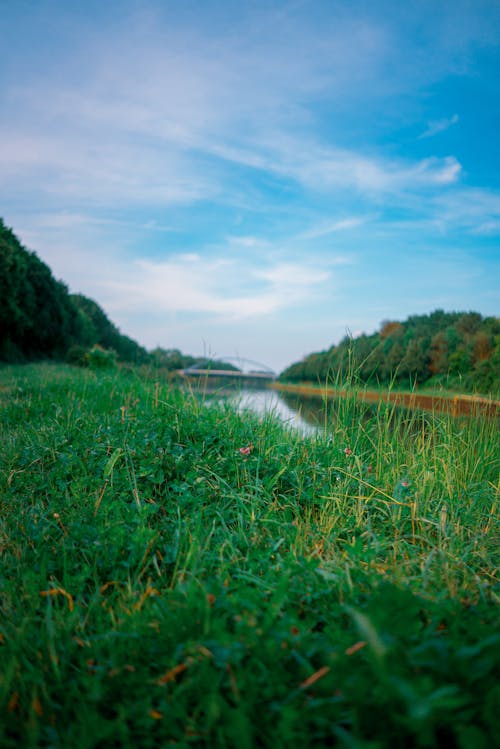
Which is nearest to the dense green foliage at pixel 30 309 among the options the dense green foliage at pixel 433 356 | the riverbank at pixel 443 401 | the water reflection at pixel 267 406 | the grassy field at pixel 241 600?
the dense green foliage at pixel 433 356

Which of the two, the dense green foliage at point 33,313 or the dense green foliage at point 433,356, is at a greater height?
the dense green foliage at point 33,313

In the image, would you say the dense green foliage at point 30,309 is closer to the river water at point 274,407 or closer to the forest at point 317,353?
the forest at point 317,353

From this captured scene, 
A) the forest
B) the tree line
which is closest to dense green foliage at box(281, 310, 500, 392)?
the forest

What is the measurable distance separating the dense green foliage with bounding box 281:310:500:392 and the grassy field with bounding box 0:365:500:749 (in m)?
0.68

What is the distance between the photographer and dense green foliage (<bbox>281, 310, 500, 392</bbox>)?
3787 millimetres

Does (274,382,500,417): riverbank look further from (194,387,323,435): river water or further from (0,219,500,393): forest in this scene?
(194,387,323,435): river water

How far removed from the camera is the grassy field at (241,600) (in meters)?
0.96

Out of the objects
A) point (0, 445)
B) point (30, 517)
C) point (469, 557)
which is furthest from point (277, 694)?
point (0, 445)

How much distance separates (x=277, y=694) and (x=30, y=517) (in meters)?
1.78

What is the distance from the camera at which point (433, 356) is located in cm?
645

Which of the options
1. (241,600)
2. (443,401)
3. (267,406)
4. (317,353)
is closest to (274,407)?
(267,406)

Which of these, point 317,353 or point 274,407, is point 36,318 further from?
point 274,407

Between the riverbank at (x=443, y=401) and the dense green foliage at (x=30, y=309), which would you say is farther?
the dense green foliage at (x=30, y=309)

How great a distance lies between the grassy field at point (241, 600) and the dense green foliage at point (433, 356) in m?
0.68
